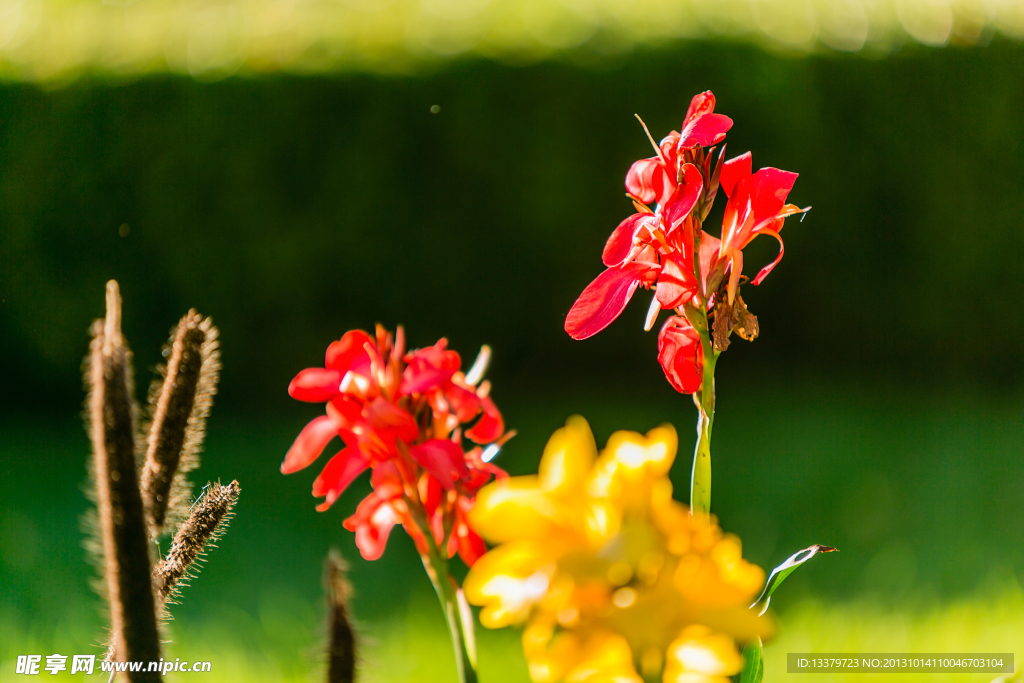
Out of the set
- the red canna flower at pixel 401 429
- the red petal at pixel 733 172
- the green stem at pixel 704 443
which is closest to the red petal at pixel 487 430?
the red canna flower at pixel 401 429

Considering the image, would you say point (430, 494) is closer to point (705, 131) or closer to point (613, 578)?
point (613, 578)

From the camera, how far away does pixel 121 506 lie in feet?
1.19

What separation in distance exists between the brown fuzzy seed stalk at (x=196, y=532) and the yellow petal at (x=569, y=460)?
9.7 inches

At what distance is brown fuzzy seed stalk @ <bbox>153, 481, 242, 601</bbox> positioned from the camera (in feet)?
1.63

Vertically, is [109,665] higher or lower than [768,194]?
lower

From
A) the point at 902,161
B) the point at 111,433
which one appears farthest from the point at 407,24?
the point at 111,433

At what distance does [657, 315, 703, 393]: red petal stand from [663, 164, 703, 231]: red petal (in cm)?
10

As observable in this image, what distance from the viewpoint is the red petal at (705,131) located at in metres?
0.52

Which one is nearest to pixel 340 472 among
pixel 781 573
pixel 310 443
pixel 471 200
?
pixel 310 443

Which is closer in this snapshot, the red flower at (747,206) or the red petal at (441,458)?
the red petal at (441,458)

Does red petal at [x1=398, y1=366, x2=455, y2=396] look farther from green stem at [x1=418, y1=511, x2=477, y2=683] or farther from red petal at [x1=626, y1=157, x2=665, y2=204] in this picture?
red petal at [x1=626, y1=157, x2=665, y2=204]

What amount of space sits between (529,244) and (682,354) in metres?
2.66

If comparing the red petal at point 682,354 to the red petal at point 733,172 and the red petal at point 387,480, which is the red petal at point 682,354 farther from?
the red petal at point 387,480

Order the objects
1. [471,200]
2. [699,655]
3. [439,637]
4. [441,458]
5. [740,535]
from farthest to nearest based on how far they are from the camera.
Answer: [471,200], [740,535], [439,637], [441,458], [699,655]
